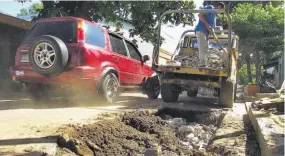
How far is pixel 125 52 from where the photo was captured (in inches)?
338

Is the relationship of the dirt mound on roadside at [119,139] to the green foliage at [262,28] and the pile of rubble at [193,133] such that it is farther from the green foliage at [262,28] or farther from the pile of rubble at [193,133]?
the green foliage at [262,28]

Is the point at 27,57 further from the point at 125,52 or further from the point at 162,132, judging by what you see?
the point at 162,132

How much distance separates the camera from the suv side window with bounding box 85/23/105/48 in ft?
22.7

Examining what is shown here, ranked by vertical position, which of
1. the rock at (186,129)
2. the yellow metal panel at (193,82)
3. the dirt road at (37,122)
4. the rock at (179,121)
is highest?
the yellow metal panel at (193,82)

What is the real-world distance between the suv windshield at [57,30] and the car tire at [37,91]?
97cm

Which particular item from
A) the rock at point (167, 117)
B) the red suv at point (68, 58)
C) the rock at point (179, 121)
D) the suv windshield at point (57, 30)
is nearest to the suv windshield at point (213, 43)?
the red suv at point (68, 58)

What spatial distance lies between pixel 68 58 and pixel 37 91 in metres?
1.40

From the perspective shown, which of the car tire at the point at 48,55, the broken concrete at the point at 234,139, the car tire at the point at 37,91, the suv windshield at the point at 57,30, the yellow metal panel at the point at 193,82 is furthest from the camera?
the yellow metal panel at the point at 193,82

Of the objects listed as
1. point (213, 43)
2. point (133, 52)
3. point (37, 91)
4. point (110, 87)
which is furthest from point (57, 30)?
point (213, 43)

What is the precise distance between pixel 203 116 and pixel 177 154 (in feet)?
8.93

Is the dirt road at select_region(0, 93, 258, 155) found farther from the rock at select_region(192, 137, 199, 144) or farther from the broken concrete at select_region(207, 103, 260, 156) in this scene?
the rock at select_region(192, 137, 199, 144)

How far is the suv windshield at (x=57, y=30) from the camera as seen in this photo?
6.77 meters

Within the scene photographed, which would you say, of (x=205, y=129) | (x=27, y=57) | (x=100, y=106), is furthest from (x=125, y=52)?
(x=205, y=129)

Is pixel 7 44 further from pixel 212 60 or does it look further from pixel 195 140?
pixel 195 140
